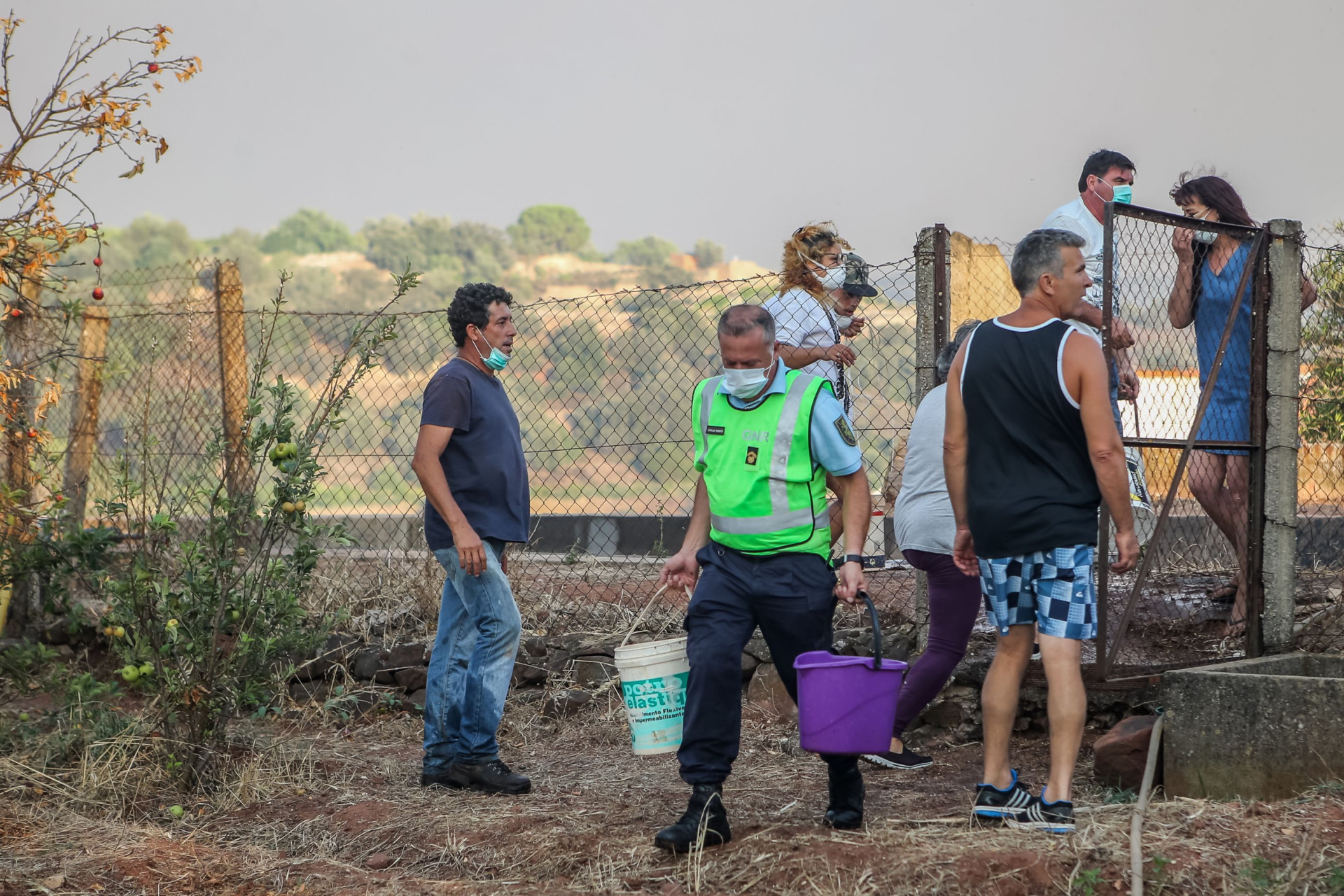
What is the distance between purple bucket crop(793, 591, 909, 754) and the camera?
3668 mm

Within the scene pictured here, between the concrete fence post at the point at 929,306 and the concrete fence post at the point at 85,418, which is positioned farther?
the concrete fence post at the point at 85,418

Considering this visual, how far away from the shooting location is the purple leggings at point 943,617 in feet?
15.2

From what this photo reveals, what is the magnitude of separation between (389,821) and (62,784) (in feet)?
4.56

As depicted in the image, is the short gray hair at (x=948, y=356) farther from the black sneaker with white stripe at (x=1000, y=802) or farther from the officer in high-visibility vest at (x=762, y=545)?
the black sneaker with white stripe at (x=1000, y=802)

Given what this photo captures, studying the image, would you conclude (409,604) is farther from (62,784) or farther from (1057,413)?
(1057,413)

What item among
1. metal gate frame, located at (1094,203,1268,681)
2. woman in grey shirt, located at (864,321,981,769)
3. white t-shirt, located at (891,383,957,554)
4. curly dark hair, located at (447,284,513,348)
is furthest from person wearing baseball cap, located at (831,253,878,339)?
curly dark hair, located at (447,284,513,348)

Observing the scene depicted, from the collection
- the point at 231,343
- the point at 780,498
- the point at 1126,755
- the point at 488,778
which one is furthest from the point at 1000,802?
the point at 231,343

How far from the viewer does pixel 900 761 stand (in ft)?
16.5

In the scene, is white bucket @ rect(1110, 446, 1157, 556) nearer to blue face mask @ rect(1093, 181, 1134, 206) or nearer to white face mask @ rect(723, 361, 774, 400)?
blue face mask @ rect(1093, 181, 1134, 206)

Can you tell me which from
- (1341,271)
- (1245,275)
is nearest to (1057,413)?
(1245,275)

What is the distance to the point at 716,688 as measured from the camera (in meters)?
3.76

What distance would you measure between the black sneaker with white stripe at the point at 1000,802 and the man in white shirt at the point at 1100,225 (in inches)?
67.9

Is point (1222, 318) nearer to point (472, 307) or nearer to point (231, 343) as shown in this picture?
point (472, 307)

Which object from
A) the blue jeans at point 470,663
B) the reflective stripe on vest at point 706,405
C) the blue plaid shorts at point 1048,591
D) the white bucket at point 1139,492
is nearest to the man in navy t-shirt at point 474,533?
the blue jeans at point 470,663
